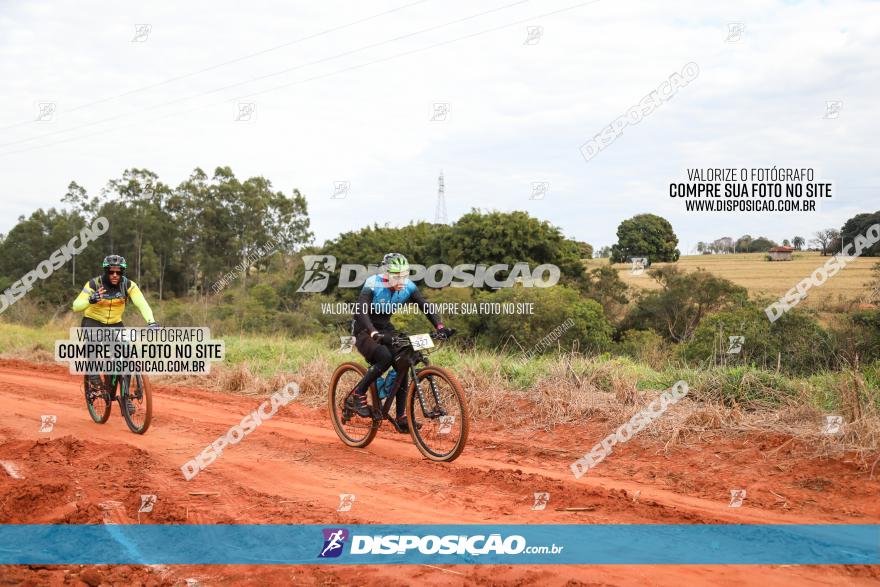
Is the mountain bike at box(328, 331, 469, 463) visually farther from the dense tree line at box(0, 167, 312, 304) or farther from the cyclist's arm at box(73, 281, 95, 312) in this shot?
the dense tree line at box(0, 167, 312, 304)

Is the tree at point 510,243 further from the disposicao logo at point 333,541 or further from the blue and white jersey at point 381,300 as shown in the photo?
the disposicao logo at point 333,541

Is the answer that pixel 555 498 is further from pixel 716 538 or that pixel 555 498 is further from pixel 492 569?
pixel 492 569

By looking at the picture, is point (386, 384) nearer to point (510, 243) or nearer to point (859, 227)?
point (510, 243)

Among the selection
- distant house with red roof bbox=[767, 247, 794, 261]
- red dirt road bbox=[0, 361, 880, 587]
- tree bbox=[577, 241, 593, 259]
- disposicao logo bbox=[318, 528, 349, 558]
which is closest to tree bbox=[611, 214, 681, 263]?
tree bbox=[577, 241, 593, 259]

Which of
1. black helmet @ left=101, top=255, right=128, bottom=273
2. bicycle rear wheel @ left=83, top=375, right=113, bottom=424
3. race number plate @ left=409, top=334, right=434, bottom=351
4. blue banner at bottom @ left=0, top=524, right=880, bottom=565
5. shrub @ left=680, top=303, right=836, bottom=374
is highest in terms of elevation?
black helmet @ left=101, top=255, right=128, bottom=273

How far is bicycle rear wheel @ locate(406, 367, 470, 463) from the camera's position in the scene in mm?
7125

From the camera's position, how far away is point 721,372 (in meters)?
8.77

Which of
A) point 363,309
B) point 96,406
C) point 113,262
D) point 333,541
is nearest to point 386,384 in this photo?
point 363,309

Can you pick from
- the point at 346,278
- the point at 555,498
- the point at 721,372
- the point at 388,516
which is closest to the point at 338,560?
the point at 388,516

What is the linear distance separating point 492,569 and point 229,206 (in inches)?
1759

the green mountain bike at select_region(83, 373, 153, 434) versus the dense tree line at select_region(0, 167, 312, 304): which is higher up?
the dense tree line at select_region(0, 167, 312, 304)

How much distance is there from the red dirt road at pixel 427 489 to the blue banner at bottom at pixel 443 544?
0.48 feet

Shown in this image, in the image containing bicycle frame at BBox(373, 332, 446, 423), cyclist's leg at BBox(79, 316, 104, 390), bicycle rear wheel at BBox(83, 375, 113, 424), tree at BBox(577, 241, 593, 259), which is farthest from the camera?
tree at BBox(577, 241, 593, 259)

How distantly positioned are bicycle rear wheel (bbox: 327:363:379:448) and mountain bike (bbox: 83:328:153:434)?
237 cm
